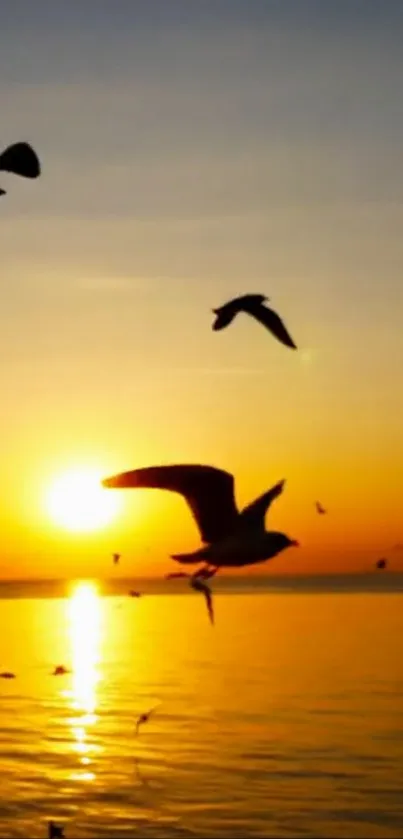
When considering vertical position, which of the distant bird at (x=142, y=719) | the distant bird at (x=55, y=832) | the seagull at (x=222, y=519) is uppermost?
the distant bird at (x=142, y=719)

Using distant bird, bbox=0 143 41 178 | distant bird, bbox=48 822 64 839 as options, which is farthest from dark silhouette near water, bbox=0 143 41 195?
distant bird, bbox=48 822 64 839

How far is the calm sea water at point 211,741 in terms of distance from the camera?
25.6m

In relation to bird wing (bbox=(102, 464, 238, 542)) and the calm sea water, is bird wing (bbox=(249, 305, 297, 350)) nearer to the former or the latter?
bird wing (bbox=(102, 464, 238, 542))

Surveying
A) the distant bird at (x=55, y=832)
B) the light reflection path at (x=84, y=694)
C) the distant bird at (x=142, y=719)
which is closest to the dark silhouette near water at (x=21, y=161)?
the distant bird at (x=55, y=832)

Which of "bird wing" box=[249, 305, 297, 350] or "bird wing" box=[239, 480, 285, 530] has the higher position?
"bird wing" box=[249, 305, 297, 350]

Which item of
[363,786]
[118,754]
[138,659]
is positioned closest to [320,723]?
[118,754]

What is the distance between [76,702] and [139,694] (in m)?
2.11

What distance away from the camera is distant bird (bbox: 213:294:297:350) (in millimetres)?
14789

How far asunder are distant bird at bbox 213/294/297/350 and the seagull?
4.99ft

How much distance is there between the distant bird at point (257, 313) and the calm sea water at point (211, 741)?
1150cm

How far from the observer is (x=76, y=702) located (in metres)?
44.6

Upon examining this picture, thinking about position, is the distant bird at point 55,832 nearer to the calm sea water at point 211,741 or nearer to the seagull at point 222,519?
the calm sea water at point 211,741

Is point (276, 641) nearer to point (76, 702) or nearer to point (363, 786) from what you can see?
point (76, 702)

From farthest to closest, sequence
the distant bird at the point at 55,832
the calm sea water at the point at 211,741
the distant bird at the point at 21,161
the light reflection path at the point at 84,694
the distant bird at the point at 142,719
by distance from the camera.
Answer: the distant bird at the point at 142,719, the light reflection path at the point at 84,694, the calm sea water at the point at 211,741, the distant bird at the point at 55,832, the distant bird at the point at 21,161
